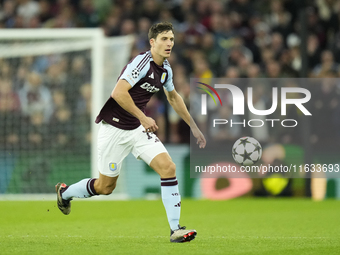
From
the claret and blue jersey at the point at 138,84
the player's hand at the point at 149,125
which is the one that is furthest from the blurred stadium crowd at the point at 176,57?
the player's hand at the point at 149,125

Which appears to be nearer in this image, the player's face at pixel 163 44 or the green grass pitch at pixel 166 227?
the green grass pitch at pixel 166 227

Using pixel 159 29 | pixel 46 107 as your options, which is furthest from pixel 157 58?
pixel 46 107

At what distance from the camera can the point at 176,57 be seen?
43.1 feet

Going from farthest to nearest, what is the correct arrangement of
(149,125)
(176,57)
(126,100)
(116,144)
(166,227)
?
(176,57)
(166,227)
(116,144)
(126,100)
(149,125)

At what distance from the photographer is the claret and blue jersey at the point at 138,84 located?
6.04 metres

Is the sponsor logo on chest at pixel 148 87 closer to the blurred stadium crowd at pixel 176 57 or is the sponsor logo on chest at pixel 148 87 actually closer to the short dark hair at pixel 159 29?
the short dark hair at pixel 159 29

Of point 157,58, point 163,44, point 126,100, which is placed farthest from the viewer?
point 157,58

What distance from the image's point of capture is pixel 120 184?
12.2 metres

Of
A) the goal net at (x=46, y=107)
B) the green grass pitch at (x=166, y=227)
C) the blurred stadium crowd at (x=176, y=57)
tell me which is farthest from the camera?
the blurred stadium crowd at (x=176, y=57)

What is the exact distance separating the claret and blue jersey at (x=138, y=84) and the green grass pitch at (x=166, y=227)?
3.98ft

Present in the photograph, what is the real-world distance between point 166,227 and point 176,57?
6.07 metres

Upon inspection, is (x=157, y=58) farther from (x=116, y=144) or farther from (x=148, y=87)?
(x=116, y=144)

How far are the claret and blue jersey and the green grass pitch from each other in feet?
3.98

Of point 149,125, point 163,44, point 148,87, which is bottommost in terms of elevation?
point 149,125
